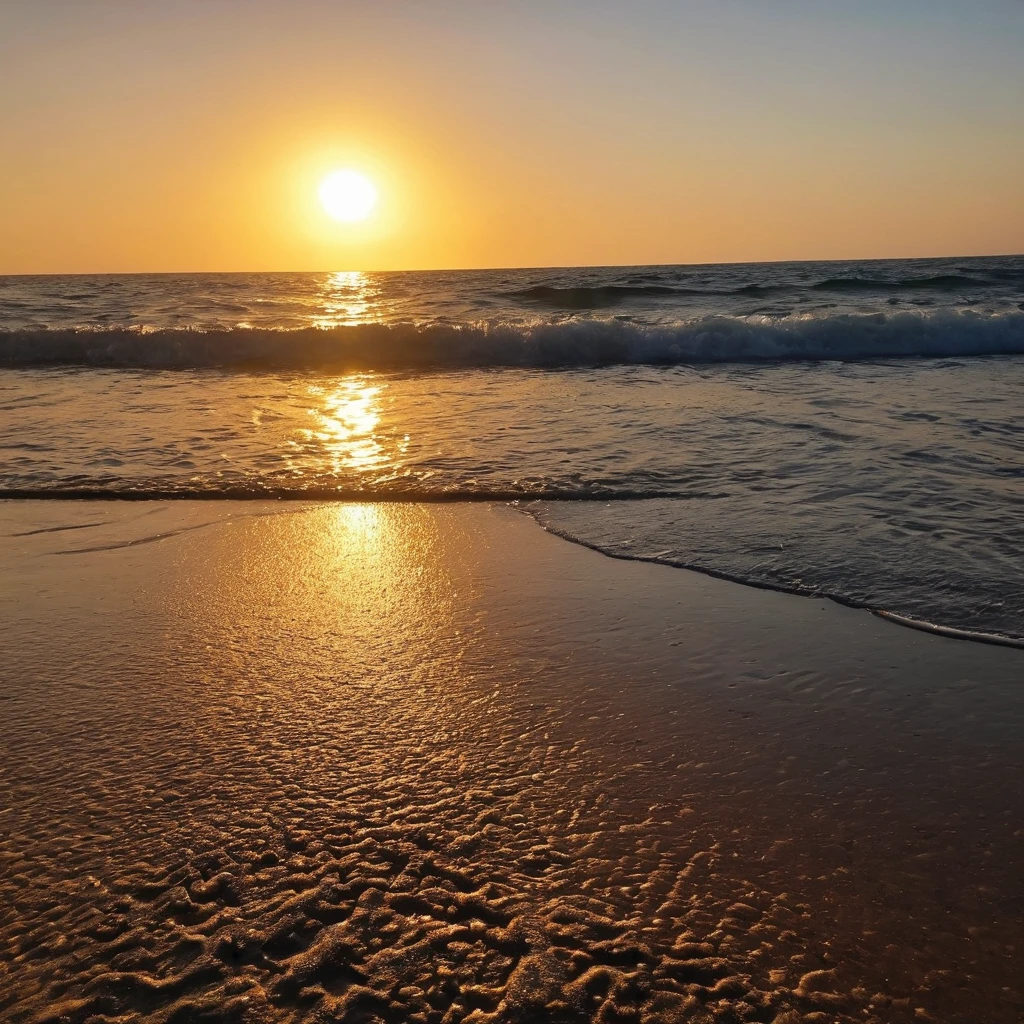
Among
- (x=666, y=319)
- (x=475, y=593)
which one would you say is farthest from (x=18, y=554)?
(x=666, y=319)

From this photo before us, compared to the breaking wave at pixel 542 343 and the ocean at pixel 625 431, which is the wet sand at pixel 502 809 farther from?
the breaking wave at pixel 542 343

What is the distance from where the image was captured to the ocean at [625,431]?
3705 millimetres

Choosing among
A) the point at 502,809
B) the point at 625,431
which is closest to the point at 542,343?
the point at 625,431

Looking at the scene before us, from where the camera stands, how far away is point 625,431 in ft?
20.9

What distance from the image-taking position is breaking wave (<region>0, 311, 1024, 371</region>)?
12.7 m

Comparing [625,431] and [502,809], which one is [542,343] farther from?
[502,809]

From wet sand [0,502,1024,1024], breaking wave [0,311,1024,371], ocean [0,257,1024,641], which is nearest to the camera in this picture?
wet sand [0,502,1024,1024]

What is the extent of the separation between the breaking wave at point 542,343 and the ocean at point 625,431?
0.05 metres

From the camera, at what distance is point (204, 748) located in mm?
2076

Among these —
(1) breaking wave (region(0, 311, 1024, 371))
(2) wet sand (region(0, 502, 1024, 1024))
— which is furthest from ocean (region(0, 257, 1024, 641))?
(2) wet sand (region(0, 502, 1024, 1024))

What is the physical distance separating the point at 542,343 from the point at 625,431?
695cm

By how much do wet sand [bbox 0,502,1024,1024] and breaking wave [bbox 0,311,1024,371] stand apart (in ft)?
32.2

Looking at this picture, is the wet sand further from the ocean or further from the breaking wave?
the breaking wave

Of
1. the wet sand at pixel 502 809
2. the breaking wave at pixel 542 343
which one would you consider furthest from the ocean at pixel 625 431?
the wet sand at pixel 502 809
